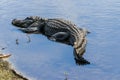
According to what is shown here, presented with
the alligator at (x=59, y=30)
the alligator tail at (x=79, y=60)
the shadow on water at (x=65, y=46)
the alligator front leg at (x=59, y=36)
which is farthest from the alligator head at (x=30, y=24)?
the alligator tail at (x=79, y=60)

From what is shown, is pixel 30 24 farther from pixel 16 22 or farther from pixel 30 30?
pixel 30 30

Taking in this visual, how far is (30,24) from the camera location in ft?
50.1

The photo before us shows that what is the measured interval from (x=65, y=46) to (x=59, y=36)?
3.29ft

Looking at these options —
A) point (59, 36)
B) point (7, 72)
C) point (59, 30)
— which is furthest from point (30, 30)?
point (7, 72)

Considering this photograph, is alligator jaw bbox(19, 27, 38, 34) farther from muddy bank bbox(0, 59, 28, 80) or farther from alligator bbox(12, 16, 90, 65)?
muddy bank bbox(0, 59, 28, 80)

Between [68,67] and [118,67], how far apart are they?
138cm

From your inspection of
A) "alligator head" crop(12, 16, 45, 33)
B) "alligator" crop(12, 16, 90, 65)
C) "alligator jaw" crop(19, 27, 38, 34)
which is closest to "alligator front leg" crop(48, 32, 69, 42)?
"alligator" crop(12, 16, 90, 65)

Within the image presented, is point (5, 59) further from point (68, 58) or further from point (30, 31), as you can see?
point (30, 31)

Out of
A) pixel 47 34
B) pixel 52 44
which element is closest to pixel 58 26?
pixel 47 34

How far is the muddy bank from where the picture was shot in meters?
9.01

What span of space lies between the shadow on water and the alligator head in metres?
0.30

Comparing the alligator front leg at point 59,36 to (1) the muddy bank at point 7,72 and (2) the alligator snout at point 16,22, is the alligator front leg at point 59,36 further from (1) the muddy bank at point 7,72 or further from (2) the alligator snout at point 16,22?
(1) the muddy bank at point 7,72

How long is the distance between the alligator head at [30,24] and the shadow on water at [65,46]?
12.0 inches

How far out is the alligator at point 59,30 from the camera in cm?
1132
